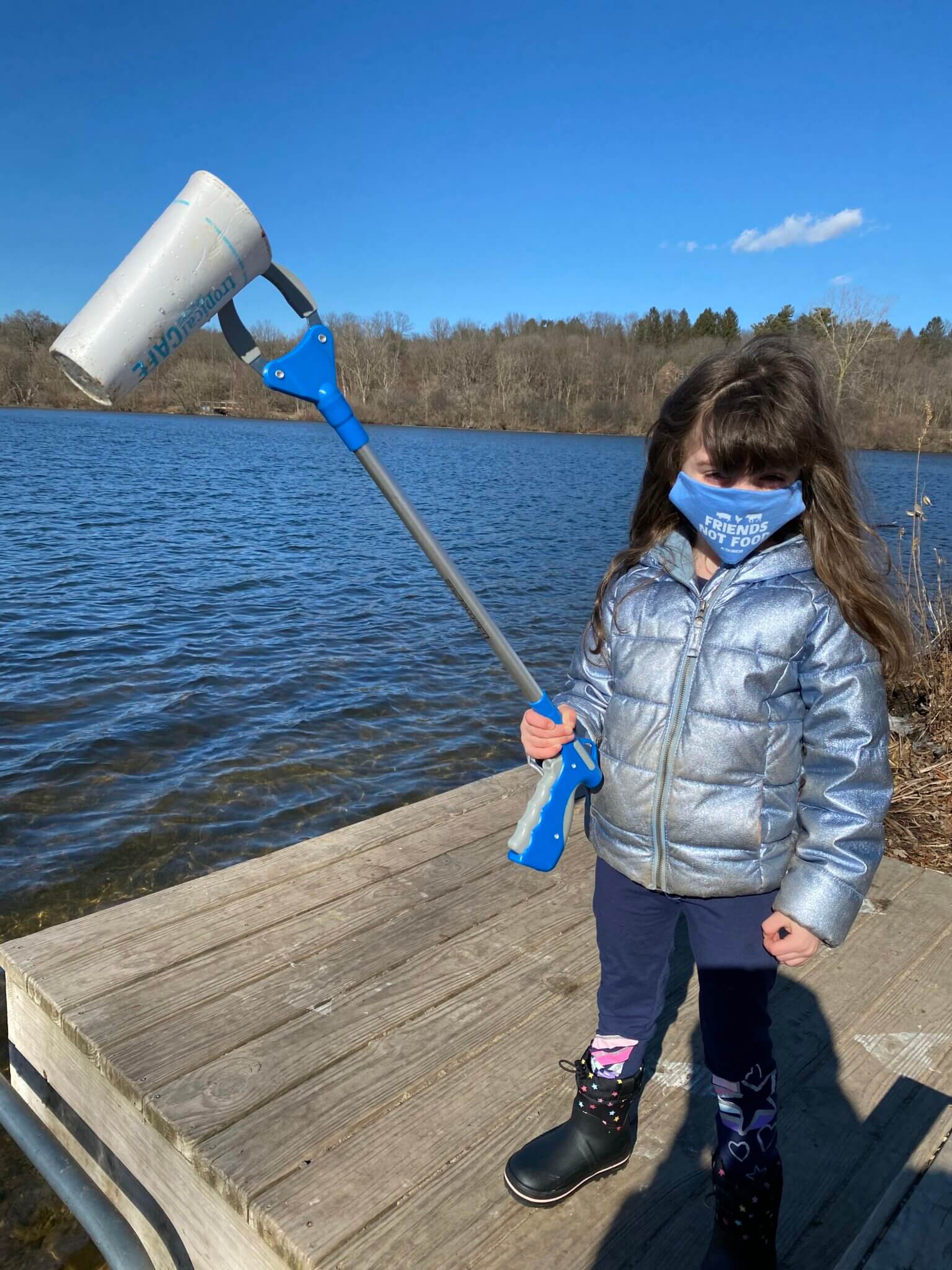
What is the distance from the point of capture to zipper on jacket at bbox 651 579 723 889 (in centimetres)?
171

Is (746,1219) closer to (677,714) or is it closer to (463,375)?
(677,714)

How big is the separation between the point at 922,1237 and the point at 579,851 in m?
1.86

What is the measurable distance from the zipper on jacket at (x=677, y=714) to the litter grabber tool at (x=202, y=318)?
385 mm

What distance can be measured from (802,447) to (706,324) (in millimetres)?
85044

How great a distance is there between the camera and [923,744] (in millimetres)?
4398

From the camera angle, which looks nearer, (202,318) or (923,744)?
(202,318)

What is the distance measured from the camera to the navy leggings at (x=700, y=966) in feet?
5.59

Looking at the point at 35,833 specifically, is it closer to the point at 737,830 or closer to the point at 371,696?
the point at 371,696

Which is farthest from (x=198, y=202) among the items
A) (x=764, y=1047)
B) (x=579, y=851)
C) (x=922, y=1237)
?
(x=579, y=851)

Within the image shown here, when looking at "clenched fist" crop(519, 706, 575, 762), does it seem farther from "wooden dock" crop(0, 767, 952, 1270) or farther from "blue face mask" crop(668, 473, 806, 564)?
"wooden dock" crop(0, 767, 952, 1270)

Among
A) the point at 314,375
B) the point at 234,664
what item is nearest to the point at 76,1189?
the point at 314,375

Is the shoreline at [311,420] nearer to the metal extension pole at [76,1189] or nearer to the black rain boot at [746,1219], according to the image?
the metal extension pole at [76,1189]

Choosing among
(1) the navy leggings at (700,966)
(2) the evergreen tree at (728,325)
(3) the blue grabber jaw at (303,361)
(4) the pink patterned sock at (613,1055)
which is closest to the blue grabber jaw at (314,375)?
(3) the blue grabber jaw at (303,361)

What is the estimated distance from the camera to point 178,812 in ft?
17.9
